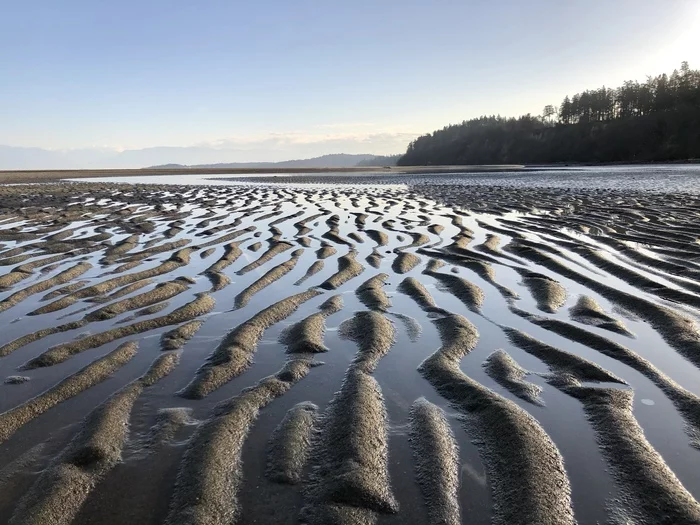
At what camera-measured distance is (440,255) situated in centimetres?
895

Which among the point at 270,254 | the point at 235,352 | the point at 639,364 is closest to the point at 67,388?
the point at 235,352

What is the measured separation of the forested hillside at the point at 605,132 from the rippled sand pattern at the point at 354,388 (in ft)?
279

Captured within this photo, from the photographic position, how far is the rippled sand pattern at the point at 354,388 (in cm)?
256

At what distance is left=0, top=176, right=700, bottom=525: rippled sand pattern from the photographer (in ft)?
8.40

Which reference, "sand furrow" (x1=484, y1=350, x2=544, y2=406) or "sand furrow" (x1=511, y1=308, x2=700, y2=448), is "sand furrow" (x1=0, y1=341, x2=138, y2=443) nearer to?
"sand furrow" (x1=484, y1=350, x2=544, y2=406)

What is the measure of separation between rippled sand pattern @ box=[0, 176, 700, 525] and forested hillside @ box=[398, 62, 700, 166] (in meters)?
85.0

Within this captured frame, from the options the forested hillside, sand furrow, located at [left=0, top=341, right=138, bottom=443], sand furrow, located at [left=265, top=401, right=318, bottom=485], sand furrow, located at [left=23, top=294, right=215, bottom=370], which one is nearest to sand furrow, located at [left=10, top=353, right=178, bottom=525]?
sand furrow, located at [left=0, top=341, right=138, bottom=443]

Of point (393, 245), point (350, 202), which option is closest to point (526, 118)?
point (350, 202)

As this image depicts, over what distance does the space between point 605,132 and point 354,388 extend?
10891cm

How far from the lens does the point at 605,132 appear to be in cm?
9675

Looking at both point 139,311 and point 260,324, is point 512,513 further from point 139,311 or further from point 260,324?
point 139,311

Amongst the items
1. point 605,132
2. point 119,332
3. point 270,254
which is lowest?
point 270,254

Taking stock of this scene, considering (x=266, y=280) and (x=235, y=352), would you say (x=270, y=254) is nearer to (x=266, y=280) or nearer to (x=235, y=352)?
(x=266, y=280)

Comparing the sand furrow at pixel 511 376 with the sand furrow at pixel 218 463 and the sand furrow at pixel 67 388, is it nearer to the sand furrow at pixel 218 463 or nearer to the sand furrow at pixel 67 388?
the sand furrow at pixel 218 463
